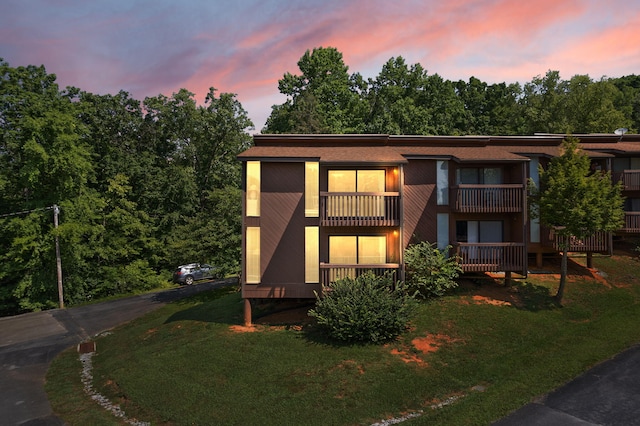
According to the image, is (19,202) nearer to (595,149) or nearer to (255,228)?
(255,228)

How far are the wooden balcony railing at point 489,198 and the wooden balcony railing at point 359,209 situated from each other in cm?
436

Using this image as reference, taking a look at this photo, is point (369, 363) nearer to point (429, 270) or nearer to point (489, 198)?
point (429, 270)

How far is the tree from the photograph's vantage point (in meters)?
17.2

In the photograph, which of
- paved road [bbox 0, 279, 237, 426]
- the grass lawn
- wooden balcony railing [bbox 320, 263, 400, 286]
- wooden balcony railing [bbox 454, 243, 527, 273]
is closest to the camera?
the grass lawn

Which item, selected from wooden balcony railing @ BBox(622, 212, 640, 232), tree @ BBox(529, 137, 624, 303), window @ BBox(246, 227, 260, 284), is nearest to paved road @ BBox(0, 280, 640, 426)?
tree @ BBox(529, 137, 624, 303)

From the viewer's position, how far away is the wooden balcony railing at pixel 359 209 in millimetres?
17953

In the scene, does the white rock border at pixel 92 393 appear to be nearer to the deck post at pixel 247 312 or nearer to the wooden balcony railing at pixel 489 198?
the deck post at pixel 247 312

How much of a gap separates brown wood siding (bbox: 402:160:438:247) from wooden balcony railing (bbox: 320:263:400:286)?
3177 mm

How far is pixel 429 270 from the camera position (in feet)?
61.2

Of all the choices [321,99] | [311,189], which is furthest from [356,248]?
[321,99]

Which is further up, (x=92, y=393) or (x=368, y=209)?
(x=368, y=209)

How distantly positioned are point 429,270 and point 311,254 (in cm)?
644

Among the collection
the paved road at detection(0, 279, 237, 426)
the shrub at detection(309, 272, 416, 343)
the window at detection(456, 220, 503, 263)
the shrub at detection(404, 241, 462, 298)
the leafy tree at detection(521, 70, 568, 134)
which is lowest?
the paved road at detection(0, 279, 237, 426)

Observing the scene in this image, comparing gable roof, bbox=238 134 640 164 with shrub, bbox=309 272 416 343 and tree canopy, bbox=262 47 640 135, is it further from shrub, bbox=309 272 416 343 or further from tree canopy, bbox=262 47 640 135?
tree canopy, bbox=262 47 640 135
